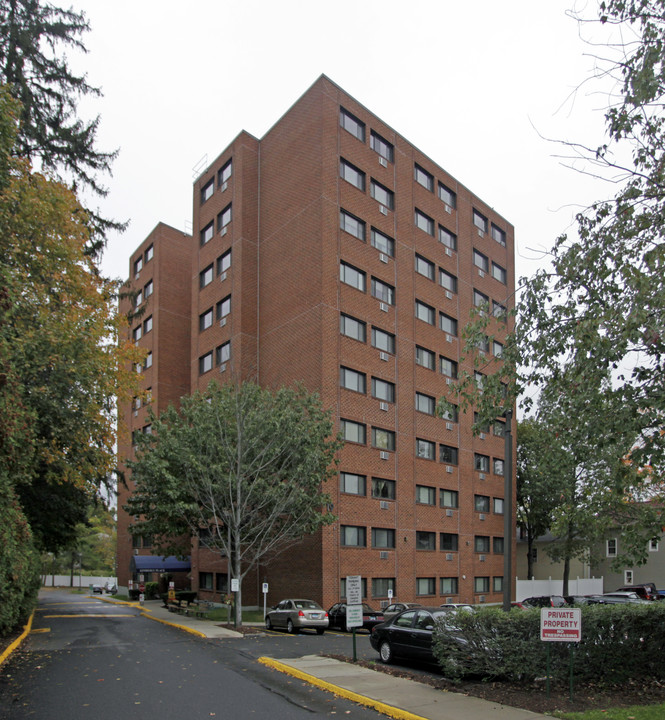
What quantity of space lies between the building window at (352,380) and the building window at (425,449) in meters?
5.67

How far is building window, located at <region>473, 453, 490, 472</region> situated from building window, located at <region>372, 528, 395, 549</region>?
412 inches

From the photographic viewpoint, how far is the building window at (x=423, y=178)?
143ft

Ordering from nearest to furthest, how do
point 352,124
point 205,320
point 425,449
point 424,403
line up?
1. point 352,124
2. point 425,449
3. point 424,403
4. point 205,320

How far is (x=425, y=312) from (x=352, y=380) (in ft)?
29.3

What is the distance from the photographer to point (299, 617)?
25125mm

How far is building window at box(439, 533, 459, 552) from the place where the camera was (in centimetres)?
4025

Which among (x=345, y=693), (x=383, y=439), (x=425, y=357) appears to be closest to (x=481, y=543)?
(x=383, y=439)

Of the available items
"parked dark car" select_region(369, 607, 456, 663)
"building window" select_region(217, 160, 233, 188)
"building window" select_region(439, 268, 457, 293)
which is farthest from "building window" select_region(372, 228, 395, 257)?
"parked dark car" select_region(369, 607, 456, 663)

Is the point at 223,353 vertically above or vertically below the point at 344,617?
above

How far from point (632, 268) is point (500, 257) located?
4289 centimetres

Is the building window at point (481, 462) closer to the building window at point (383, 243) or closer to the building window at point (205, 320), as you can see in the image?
the building window at point (383, 243)

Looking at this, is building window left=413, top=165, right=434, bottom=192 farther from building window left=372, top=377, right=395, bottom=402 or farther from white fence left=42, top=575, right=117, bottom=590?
Answer: white fence left=42, top=575, right=117, bottom=590

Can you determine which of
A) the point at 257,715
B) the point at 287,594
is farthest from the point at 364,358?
the point at 257,715

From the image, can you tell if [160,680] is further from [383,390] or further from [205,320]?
[205,320]
